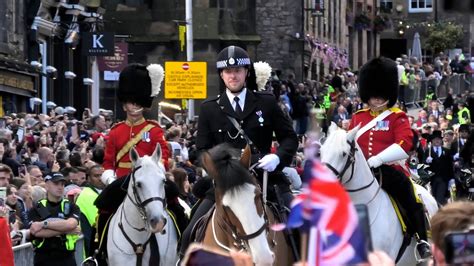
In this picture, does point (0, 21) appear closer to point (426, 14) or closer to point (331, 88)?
point (331, 88)

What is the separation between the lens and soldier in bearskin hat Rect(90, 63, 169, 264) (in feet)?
48.9

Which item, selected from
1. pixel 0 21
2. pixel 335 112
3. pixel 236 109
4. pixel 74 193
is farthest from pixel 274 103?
pixel 335 112

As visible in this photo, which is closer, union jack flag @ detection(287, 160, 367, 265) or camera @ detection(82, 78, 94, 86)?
union jack flag @ detection(287, 160, 367, 265)

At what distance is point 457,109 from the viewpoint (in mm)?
49469

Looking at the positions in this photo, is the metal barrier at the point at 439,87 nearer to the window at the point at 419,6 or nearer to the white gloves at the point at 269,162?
the window at the point at 419,6

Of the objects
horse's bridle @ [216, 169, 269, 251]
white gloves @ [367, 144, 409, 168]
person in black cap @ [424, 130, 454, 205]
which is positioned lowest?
person in black cap @ [424, 130, 454, 205]

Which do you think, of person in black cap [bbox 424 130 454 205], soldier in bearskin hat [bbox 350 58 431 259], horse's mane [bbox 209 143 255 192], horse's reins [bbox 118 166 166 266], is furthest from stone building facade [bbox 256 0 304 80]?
horse's mane [bbox 209 143 255 192]

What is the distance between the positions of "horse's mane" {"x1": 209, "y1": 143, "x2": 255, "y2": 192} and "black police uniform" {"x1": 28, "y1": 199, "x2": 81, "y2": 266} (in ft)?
15.6

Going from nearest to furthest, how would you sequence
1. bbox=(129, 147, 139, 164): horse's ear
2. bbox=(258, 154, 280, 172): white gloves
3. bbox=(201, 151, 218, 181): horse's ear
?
1. bbox=(201, 151, 218, 181): horse's ear
2. bbox=(258, 154, 280, 172): white gloves
3. bbox=(129, 147, 139, 164): horse's ear

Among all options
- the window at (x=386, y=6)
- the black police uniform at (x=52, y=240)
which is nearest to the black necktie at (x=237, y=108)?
the black police uniform at (x=52, y=240)

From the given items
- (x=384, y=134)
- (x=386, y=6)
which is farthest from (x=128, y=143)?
(x=386, y=6)

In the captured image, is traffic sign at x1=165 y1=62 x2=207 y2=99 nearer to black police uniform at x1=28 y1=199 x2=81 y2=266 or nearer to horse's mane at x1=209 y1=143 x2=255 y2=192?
black police uniform at x1=28 y1=199 x2=81 y2=266

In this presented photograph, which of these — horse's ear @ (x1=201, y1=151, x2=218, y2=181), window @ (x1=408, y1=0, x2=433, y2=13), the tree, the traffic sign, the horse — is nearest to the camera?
the horse

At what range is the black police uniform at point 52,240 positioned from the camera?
656 inches
